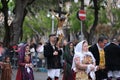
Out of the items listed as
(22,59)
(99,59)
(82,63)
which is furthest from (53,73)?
(82,63)

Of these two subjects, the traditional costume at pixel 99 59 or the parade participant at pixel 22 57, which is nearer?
the traditional costume at pixel 99 59

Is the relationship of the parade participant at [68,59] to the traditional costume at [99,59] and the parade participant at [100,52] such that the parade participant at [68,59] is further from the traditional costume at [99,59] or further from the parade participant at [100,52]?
the parade participant at [100,52]

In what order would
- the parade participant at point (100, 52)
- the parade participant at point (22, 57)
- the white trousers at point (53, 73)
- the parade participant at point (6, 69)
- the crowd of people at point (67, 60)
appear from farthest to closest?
1. the white trousers at point (53, 73)
2. the parade participant at point (6, 69)
3. the parade participant at point (22, 57)
4. the crowd of people at point (67, 60)
5. the parade participant at point (100, 52)

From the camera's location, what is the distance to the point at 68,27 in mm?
68438

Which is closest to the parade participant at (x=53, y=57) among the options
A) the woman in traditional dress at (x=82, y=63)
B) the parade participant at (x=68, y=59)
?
the parade participant at (x=68, y=59)

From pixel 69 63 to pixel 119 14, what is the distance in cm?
3769

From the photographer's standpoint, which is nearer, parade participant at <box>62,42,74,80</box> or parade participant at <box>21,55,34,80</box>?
parade participant at <box>21,55,34,80</box>

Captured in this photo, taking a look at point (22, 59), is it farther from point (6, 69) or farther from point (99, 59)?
point (99, 59)

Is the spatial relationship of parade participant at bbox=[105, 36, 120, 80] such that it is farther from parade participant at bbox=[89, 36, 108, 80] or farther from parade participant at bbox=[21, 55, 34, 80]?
parade participant at bbox=[21, 55, 34, 80]

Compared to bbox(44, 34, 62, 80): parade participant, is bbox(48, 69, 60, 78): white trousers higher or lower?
lower

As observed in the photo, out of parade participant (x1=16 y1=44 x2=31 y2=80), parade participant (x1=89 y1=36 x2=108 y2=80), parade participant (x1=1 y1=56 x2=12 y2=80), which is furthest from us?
parade participant (x1=1 y1=56 x2=12 y2=80)

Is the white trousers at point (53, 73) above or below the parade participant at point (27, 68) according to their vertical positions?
below

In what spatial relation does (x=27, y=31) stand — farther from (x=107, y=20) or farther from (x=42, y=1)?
(x=42, y=1)

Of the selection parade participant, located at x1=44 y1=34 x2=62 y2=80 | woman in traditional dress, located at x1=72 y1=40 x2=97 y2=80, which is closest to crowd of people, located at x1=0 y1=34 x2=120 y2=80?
parade participant, located at x1=44 y1=34 x2=62 y2=80
